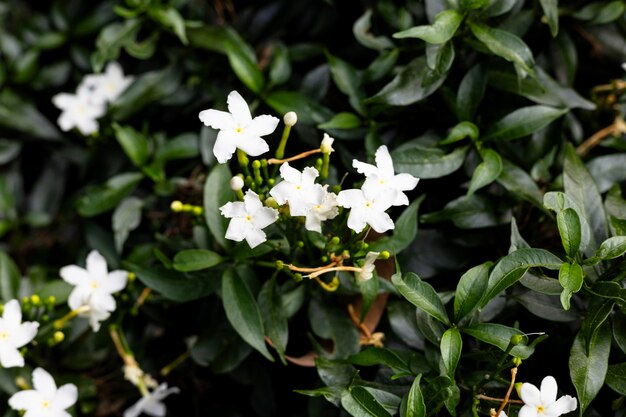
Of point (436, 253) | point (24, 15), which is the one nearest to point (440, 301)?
point (436, 253)

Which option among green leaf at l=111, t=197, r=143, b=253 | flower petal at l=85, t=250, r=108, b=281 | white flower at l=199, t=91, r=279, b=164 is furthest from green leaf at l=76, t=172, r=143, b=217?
white flower at l=199, t=91, r=279, b=164

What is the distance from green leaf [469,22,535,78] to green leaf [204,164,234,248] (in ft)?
1.76

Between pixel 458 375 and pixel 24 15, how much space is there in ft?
5.18

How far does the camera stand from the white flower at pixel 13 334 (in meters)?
1.30

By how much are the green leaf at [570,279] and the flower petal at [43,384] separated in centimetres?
96

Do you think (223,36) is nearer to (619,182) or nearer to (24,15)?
(24,15)

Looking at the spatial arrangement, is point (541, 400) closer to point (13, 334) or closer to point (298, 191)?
point (298, 191)

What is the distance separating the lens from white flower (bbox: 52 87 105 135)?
1775 mm

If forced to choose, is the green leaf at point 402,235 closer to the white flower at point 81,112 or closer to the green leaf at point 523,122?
the green leaf at point 523,122

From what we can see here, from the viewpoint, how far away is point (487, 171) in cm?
129

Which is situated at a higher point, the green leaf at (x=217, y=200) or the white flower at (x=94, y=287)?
the green leaf at (x=217, y=200)

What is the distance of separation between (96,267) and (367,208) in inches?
26.4

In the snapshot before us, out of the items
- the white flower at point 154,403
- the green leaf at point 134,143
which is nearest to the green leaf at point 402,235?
the white flower at point 154,403

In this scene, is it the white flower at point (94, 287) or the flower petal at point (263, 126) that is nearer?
the flower petal at point (263, 126)
